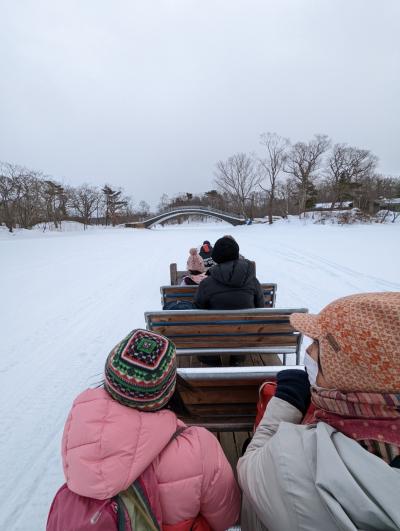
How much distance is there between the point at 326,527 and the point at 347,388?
15.4 inches

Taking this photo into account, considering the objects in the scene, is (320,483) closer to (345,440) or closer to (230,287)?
(345,440)

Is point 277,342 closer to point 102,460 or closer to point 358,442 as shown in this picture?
point 358,442

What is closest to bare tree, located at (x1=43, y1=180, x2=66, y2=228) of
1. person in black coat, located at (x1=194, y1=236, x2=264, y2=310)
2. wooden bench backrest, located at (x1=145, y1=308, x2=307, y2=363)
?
person in black coat, located at (x1=194, y1=236, x2=264, y2=310)

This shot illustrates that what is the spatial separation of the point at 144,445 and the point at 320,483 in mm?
614

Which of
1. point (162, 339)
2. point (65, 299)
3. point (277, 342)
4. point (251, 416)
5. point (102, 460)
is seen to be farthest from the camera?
point (65, 299)

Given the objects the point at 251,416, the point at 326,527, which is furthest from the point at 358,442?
the point at 251,416

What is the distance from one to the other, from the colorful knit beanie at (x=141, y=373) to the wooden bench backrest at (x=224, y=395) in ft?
1.73

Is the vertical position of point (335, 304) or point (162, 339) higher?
point (335, 304)

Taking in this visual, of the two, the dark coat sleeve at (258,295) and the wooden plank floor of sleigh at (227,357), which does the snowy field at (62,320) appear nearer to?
the wooden plank floor of sleigh at (227,357)

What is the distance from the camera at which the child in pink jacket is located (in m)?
0.91

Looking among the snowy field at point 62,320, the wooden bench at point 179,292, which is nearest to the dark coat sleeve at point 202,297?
the wooden bench at point 179,292

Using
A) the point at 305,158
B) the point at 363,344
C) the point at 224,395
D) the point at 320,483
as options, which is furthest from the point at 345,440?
the point at 305,158

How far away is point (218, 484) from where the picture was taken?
44.6 inches

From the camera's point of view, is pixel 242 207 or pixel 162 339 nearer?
pixel 162 339
